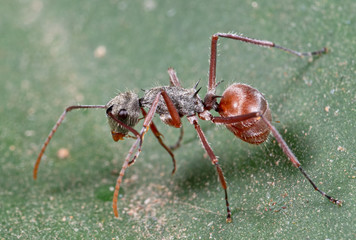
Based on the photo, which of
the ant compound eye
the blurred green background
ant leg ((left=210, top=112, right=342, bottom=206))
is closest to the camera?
ant leg ((left=210, top=112, right=342, bottom=206))

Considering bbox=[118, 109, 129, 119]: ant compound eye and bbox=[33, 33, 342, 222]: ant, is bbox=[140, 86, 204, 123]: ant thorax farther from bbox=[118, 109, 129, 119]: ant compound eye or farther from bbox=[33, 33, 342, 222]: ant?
bbox=[118, 109, 129, 119]: ant compound eye

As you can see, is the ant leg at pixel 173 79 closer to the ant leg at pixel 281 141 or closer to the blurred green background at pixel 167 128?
the blurred green background at pixel 167 128

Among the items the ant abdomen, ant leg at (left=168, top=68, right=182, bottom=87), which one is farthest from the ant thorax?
the ant abdomen

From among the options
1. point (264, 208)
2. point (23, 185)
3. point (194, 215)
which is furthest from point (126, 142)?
point (264, 208)

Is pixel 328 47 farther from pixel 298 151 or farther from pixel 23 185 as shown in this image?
pixel 23 185

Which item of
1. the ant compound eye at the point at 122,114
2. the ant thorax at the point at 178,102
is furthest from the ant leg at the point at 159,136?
the ant compound eye at the point at 122,114
